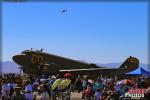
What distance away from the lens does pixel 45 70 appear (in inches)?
1698

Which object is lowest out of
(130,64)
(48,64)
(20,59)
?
(130,64)

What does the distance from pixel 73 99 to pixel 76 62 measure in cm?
2415

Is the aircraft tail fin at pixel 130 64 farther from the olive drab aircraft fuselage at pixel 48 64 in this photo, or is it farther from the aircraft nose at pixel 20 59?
the aircraft nose at pixel 20 59

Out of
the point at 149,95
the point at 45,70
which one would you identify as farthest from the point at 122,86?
the point at 45,70

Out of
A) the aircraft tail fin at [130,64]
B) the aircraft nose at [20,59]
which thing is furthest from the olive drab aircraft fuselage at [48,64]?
the aircraft tail fin at [130,64]

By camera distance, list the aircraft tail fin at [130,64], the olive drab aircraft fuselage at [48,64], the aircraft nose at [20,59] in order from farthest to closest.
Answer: the aircraft tail fin at [130,64]
the aircraft nose at [20,59]
the olive drab aircraft fuselage at [48,64]

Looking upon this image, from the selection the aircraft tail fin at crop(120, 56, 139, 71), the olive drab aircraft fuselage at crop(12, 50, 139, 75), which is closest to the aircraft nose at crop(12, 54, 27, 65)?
the olive drab aircraft fuselage at crop(12, 50, 139, 75)

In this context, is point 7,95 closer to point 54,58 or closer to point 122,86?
point 122,86

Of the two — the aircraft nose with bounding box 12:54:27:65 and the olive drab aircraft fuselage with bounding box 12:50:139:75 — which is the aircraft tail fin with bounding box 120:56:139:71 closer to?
the olive drab aircraft fuselage with bounding box 12:50:139:75

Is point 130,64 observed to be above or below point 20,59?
below

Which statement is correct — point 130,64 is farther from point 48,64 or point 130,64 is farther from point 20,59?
point 20,59

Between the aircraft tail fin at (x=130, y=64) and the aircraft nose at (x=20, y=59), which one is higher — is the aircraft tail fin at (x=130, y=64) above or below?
below

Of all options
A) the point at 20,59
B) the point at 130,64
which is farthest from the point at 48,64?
the point at 130,64

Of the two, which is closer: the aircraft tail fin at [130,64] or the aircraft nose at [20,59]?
the aircraft nose at [20,59]
